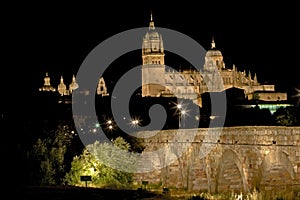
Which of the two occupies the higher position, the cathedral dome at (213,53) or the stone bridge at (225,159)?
the cathedral dome at (213,53)

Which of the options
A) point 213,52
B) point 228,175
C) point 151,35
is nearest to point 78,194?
point 228,175

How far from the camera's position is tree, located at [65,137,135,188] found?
33.4 metres

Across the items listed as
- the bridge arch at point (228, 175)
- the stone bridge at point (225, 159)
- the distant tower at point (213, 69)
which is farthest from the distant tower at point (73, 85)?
the bridge arch at point (228, 175)

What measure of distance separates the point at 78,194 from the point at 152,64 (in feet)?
287

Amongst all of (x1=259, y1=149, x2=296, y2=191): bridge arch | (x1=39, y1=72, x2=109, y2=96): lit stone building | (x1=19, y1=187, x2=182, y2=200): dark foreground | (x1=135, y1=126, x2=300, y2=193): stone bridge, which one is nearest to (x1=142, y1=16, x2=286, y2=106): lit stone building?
(x1=39, y1=72, x2=109, y2=96): lit stone building

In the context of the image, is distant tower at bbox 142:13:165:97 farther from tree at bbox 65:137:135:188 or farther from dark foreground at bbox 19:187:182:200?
dark foreground at bbox 19:187:182:200

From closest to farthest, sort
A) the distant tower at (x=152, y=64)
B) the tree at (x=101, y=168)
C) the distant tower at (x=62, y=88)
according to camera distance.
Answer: the tree at (x=101, y=168), the distant tower at (x=152, y=64), the distant tower at (x=62, y=88)

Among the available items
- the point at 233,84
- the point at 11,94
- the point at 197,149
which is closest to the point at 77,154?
the point at 197,149

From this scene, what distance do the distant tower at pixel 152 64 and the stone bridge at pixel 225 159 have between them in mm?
70102

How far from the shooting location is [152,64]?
113312 mm

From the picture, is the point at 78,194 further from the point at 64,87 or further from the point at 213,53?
the point at 64,87

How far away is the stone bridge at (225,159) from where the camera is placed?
26016mm

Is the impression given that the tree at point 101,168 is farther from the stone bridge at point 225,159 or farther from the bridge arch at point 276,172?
the bridge arch at point 276,172

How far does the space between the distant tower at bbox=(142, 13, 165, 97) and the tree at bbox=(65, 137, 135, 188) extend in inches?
2937
